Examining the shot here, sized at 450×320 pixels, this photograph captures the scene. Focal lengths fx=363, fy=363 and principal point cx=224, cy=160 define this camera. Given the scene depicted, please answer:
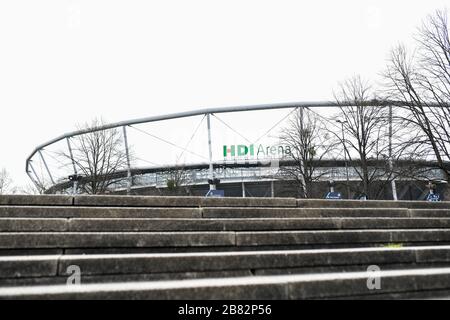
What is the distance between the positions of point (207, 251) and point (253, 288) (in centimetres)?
139

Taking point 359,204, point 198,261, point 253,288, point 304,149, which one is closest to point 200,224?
point 198,261

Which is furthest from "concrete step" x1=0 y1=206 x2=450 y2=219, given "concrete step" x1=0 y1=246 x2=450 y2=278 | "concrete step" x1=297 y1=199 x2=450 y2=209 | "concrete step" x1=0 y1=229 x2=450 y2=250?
"concrete step" x1=0 y1=246 x2=450 y2=278

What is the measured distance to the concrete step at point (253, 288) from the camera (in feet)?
10.5

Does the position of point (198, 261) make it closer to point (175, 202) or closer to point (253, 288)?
point (253, 288)

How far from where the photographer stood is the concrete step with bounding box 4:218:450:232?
4.94 metres

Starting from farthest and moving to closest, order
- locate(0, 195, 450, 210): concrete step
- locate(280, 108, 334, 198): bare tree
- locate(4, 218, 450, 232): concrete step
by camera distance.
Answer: locate(280, 108, 334, 198): bare tree, locate(0, 195, 450, 210): concrete step, locate(4, 218, 450, 232): concrete step

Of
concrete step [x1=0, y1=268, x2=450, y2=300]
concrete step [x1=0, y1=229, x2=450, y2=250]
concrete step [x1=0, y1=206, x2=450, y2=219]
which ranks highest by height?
concrete step [x1=0, y1=206, x2=450, y2=219]

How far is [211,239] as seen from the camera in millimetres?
4781

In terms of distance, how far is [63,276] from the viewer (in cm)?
379
